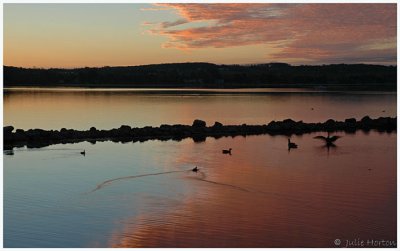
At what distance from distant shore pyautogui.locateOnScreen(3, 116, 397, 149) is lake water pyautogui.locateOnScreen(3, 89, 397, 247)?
0.98 m

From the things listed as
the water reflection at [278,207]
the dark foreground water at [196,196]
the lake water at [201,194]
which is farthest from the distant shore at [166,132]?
the water reflection at [278,207]

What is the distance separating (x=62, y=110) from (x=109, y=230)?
28166 mm

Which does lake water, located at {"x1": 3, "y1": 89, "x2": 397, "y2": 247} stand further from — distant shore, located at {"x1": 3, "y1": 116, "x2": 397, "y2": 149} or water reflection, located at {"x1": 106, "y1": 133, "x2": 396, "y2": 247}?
distant shore, located at {"x1": 3, "y1": 116, "x2": 397, "y2": 149}

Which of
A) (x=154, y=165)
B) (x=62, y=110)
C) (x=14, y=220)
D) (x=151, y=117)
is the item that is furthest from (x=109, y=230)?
(x=62, y=110)

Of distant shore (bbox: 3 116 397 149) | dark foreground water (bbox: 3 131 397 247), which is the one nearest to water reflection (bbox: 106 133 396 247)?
dark foreground water (bbox: 3 131 397 247)

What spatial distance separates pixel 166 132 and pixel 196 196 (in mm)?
9695

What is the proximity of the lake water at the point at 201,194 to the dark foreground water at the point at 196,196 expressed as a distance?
2cm

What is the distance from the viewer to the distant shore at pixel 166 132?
19016 mm

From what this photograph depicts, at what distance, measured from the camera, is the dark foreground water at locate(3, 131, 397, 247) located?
9059mm

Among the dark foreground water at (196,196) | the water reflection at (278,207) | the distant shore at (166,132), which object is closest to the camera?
the water reflection at (278,207)

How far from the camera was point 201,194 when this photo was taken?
11602 millimetres

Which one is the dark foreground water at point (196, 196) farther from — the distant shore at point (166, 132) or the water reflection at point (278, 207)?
the distant shore at point (166, 132)

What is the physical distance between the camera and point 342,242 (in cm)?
880

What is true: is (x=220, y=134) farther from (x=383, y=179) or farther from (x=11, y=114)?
(x=11, y=114)
